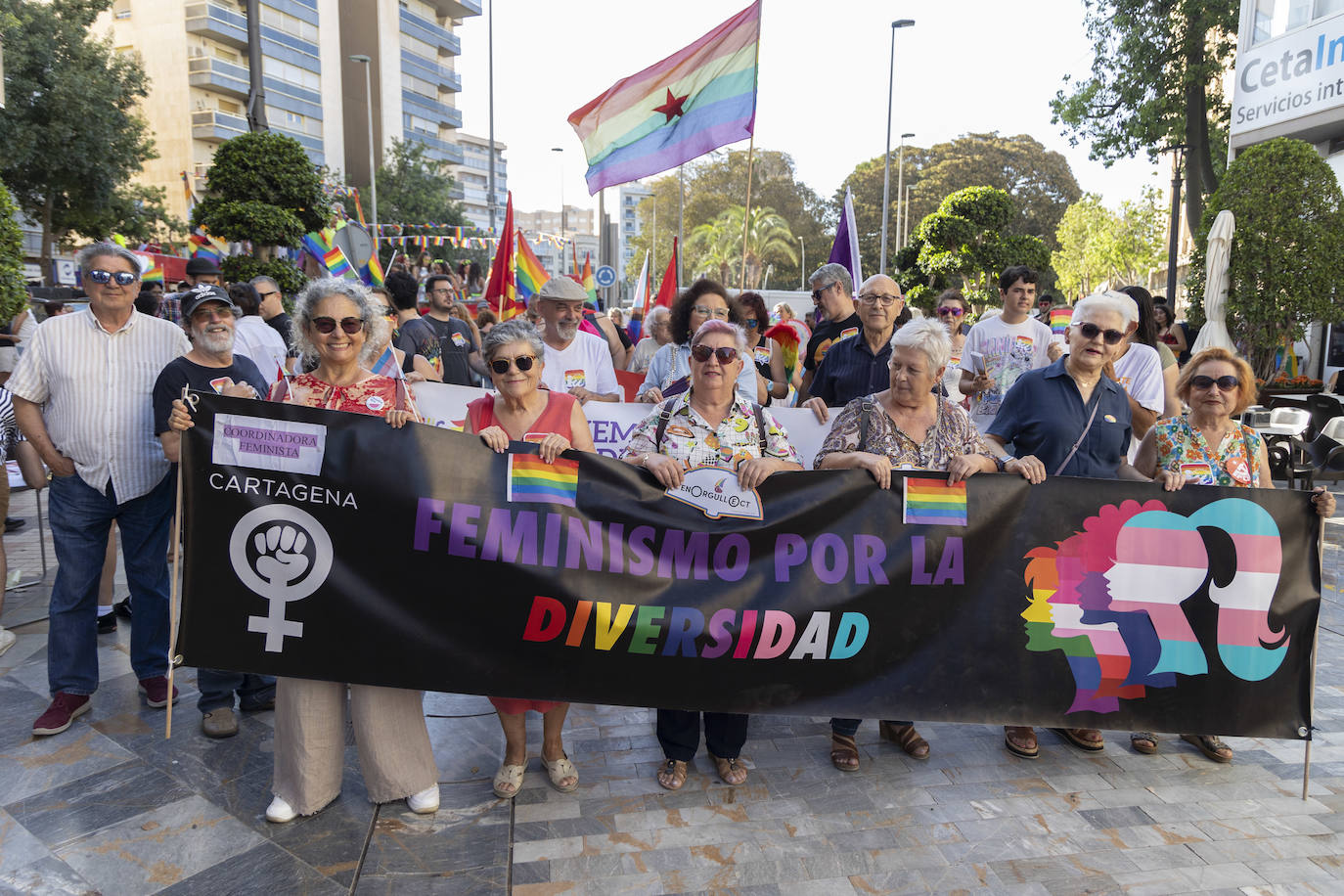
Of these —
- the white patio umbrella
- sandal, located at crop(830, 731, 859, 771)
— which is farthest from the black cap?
the white patio umbrella

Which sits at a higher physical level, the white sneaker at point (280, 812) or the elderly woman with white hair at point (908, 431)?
the elderly woman with white hair at point (908, 431)

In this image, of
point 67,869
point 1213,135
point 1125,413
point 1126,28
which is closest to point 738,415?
point 1125,413

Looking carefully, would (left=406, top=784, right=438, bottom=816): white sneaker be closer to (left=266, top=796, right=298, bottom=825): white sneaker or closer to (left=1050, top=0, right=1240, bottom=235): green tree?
(left=266, top=796, right=298, bottom=825): white sneaker

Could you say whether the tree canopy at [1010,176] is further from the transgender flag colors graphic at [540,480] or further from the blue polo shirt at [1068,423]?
the transgender flag colors graphic at [540,480]

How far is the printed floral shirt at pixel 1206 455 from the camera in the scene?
3707mm

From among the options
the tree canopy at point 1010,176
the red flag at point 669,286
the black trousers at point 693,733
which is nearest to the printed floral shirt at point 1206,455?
the black trousers at point 693,733

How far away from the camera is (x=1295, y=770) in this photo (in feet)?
12.0

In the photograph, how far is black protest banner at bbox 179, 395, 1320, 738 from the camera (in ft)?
10.5

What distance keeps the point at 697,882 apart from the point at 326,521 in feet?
5.96

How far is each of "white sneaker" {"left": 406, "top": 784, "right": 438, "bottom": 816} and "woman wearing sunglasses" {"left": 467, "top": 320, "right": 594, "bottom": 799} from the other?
0.78 feet

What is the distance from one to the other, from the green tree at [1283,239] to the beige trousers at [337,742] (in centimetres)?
1285

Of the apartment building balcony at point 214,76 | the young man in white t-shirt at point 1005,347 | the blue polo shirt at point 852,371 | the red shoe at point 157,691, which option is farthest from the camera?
the apartment building balcony at point 214,76

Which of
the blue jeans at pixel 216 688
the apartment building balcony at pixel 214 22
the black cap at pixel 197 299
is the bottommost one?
the blue jeans at pixel 216 688

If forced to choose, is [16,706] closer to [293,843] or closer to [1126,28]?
[293,843]
